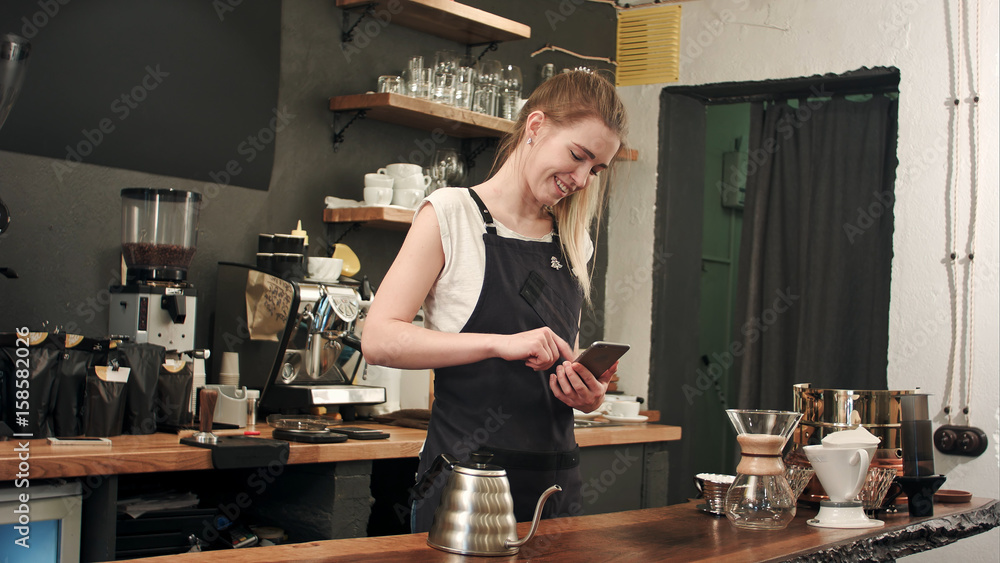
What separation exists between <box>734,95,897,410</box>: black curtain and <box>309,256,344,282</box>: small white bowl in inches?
79.4

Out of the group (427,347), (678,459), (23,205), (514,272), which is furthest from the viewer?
(678,459)

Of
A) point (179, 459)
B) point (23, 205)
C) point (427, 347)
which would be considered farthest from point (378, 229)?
point (427, 347)

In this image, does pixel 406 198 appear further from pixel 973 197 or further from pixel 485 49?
pixel 973 197

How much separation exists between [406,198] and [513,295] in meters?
1.82

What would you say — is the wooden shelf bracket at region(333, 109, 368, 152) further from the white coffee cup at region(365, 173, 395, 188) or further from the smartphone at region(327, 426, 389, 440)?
the smartphone at region(327, 426, 389, 440)

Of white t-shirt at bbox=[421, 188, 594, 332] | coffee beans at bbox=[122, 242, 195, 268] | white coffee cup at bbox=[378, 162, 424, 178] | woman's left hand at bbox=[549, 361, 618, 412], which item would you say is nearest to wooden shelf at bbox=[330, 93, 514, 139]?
white coffee cup at bbox=[378, 162, 424, 178]

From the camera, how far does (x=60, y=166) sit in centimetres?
287

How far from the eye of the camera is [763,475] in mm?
1715

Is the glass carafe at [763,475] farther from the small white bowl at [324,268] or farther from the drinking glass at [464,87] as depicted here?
the drinking glass at [464,87]

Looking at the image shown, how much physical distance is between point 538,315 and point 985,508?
4.14 ft

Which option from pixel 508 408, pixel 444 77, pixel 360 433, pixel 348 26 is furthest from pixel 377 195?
pixel 508 408

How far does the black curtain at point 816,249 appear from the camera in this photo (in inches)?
154

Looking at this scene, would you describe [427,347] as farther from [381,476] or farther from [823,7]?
[823,7]

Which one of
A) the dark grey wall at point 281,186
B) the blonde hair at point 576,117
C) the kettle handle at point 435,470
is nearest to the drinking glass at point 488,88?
the dark grey wall at point 281,186
